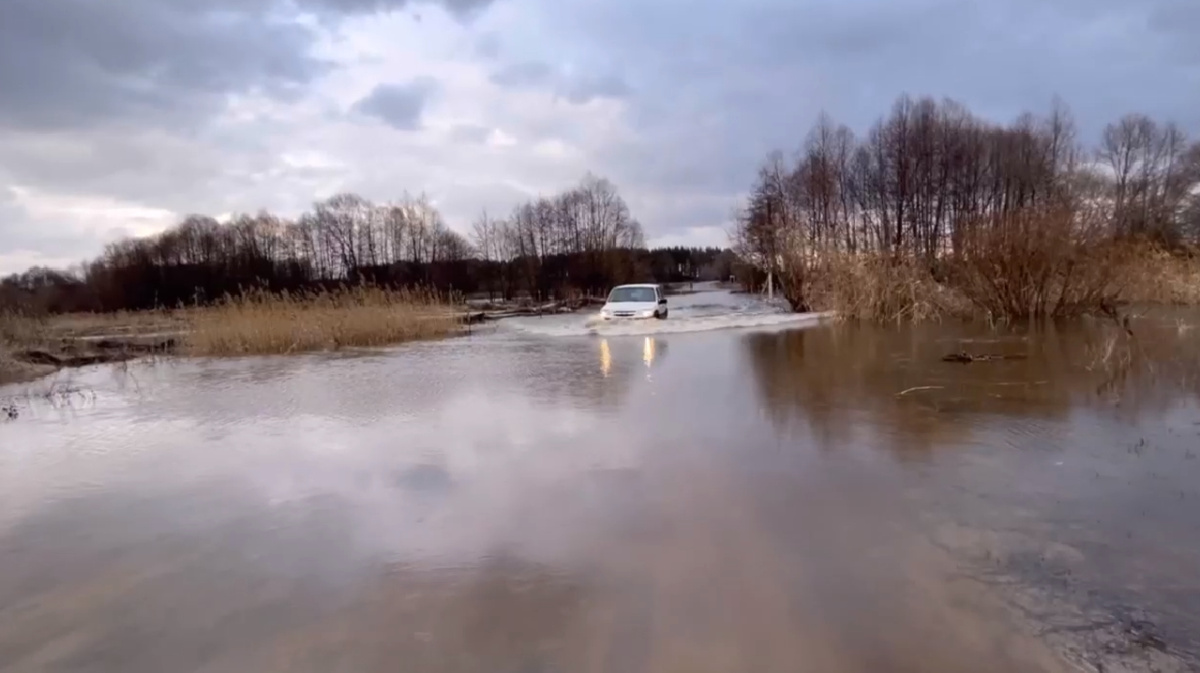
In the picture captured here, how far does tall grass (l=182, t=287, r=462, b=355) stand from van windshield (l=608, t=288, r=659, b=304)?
5.54 m

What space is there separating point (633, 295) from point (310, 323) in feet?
33.3

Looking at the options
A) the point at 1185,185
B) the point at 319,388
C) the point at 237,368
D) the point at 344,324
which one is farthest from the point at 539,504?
Result: the point at 1185,185

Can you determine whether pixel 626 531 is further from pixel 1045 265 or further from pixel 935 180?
pixel 935 180

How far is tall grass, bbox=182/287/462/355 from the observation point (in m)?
19.3

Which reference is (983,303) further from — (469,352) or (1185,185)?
(1185,185)

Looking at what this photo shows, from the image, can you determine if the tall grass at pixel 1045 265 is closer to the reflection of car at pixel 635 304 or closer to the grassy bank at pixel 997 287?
the grassy bank at pixel 997 287

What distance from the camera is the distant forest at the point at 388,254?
66431mm

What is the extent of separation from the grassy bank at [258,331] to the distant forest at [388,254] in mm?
42065

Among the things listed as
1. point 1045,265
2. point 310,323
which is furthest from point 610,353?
point 1045,265

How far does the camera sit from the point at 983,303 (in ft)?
64.5

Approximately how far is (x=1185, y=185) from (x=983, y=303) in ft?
119

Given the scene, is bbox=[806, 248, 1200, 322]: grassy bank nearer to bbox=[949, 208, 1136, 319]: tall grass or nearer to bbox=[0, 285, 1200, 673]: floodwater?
bbox=[949, 208, 1136, 319]: tall grass

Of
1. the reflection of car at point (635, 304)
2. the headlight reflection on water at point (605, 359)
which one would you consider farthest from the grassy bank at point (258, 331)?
the headlight reflection on water at point (605, 359)

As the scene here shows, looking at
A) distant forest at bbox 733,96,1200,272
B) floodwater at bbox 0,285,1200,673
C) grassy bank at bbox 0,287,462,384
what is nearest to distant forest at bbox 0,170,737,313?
distant forest at bbox 733,96,1200,272
